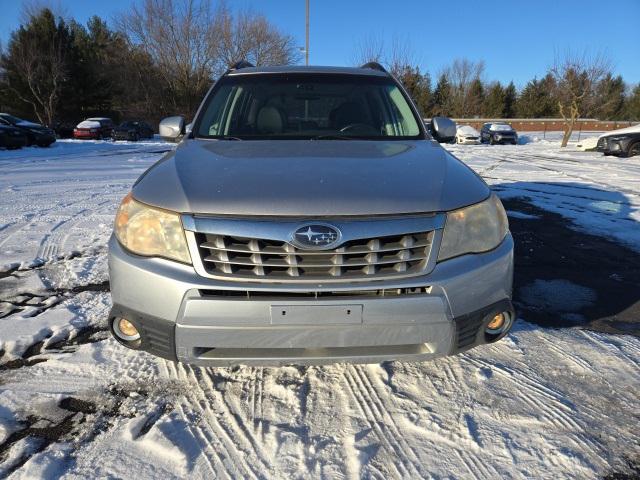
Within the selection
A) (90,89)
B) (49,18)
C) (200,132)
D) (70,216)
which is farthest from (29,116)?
(200,132)

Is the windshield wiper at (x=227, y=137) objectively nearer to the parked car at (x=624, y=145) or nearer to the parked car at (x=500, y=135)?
the parked car at (x=624, y=145)

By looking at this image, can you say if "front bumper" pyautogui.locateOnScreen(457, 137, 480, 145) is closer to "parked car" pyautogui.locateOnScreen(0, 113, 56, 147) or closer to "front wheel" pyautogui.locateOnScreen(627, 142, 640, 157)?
"front wheel" pyautogui.locateOnScreen(627, 142, 640, 157)

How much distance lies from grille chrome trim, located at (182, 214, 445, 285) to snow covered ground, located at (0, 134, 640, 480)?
700mm

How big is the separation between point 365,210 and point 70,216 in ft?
18.0

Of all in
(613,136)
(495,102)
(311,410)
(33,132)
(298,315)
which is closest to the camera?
(298,315)

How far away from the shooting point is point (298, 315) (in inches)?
74.2

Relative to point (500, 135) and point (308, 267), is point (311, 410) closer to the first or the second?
point (308, 267)

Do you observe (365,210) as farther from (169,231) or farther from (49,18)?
(49,18)

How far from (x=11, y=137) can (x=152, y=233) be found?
19.7m

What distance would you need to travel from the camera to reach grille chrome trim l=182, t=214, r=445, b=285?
6.29 feet

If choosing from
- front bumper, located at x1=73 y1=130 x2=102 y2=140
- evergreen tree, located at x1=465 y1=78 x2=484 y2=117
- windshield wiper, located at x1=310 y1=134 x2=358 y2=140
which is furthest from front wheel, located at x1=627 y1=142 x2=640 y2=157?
evergreen tree, located at x1=465 y1=78 x2=484 y2=117

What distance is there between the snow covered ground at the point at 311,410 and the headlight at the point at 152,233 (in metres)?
0.75

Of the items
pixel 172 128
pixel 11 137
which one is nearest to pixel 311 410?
pixel 172 128

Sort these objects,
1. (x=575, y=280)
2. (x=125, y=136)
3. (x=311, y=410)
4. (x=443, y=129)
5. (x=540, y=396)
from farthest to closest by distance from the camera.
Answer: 1. (x=125, y=136)
2. (x=575, y=280)
3. (x=443, y=129)
4. (x=540, y=396)
5. (x=311, y=410)
